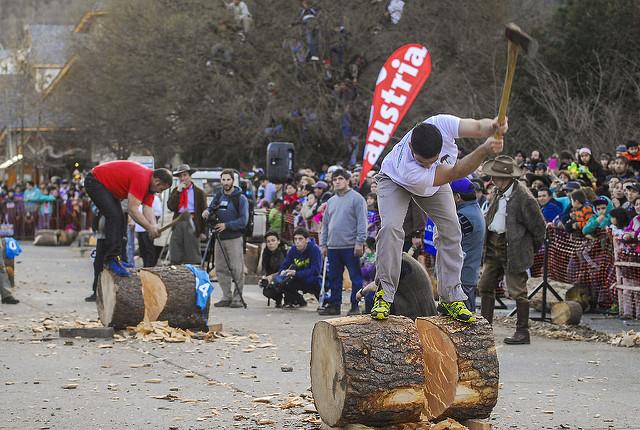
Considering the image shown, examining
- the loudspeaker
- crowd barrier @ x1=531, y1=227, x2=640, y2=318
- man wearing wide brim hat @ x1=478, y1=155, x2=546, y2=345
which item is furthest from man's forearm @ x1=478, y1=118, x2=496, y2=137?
the loudspeaker

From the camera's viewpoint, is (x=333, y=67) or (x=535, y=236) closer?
(x=535, y=236)

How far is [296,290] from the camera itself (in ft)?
54.6

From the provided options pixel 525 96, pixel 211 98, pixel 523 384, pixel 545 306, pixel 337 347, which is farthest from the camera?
pixel 211 98

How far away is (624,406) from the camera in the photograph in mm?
8695

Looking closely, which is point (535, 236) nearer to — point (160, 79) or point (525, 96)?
point (525, 96)

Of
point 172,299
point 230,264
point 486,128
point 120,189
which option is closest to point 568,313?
point 172,299

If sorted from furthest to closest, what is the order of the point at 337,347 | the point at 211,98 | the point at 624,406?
the point at 211,98, the point at 624,406, the point at 337,347

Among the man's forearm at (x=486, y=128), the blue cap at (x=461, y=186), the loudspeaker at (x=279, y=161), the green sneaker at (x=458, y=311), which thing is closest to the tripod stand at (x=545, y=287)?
the blue cap at (x=461, y=186)

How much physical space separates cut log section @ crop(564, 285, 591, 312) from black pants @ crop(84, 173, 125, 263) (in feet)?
19.1

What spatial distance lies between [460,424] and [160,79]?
31.5 metres

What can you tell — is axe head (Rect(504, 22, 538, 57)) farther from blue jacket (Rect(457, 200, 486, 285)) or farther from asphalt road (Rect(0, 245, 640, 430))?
blue jacket (Rect(457, 200, 486, 285))

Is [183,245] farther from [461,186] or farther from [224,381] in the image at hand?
[224,381]

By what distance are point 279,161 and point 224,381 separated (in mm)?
11680

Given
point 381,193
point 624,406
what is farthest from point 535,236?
point 381,193
